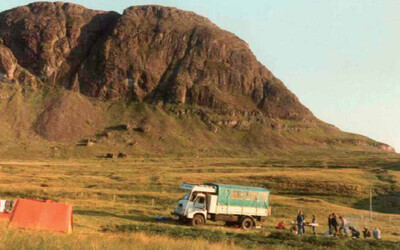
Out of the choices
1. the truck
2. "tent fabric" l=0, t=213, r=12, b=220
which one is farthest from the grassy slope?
"tent fabric" l=0, t=213, r=12, b=220

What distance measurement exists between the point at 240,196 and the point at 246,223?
217 centimetres

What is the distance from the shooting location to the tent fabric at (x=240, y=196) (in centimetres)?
3291

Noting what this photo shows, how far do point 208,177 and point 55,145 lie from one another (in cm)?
9181

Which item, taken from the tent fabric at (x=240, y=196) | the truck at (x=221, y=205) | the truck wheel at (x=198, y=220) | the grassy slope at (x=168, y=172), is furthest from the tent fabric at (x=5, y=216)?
the tent fabric at (x=240, y=196)

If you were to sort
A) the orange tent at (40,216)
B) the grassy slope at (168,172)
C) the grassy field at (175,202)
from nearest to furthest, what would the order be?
the grassy field at (175,202) < the orange tent at (40,216) < the grassy slope at (168,172)

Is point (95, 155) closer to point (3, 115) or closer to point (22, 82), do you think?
point (3, 115)

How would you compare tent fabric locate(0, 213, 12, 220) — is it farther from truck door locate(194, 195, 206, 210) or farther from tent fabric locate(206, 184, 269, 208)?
tent fabric locate(206, 184, 269, 208)

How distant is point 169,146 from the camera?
16325cm

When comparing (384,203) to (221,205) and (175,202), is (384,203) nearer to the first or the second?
(175,202)

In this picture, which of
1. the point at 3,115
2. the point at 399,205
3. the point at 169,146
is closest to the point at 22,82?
the point at 3,115

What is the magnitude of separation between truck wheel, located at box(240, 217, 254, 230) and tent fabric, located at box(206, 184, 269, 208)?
110cm

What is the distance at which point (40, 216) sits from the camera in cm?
2008

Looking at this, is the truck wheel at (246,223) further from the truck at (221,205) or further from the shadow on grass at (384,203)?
the shadow on grass at (384,203)

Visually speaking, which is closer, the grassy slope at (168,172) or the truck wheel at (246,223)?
the grassy slope at (168,172)
